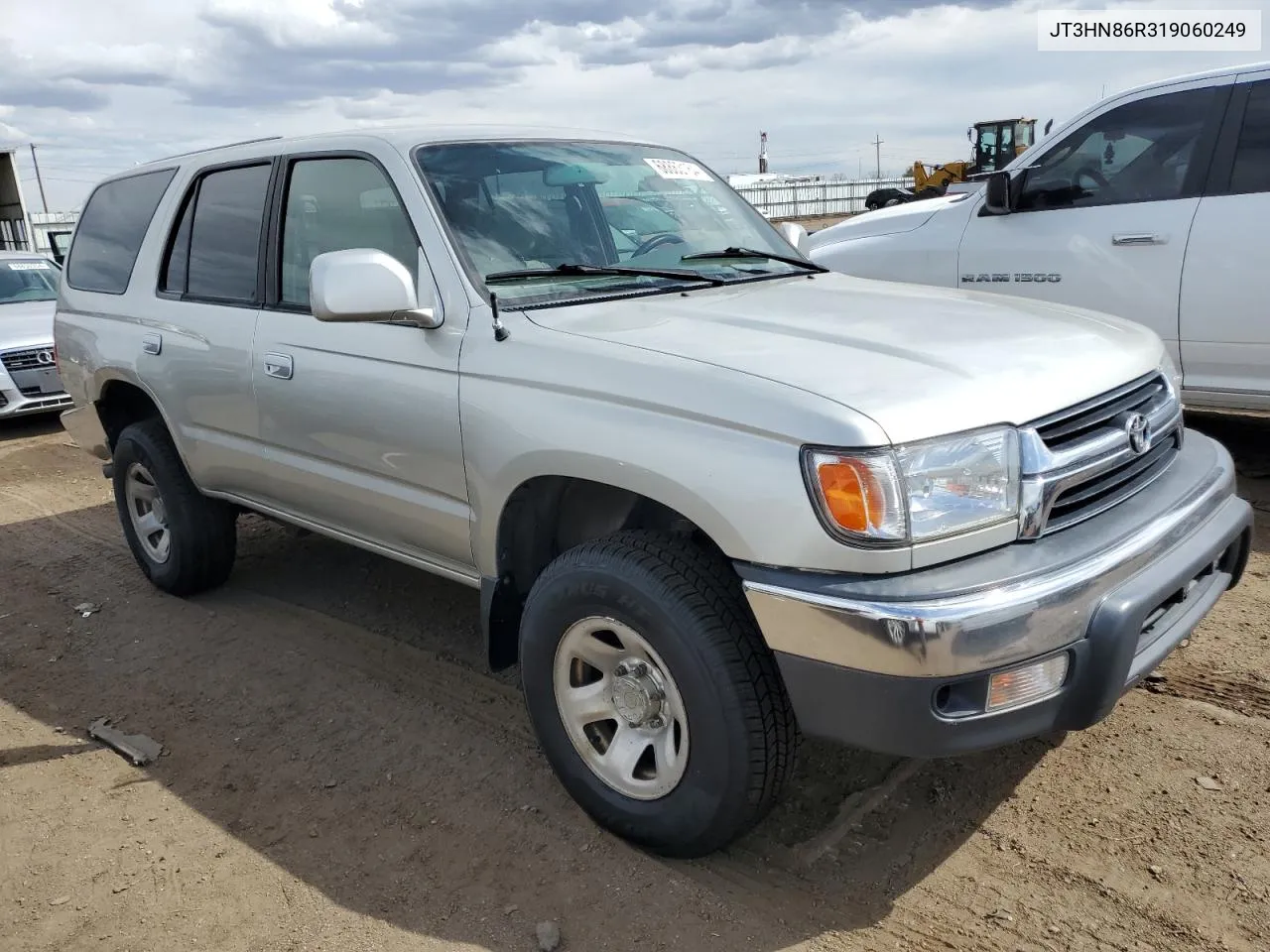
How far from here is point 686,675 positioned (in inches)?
96.4

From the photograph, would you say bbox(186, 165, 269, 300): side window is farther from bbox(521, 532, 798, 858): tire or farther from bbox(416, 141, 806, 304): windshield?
bbox(521, 532, 798, 858): tire

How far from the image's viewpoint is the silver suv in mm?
2232

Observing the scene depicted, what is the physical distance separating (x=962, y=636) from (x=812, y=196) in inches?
1561

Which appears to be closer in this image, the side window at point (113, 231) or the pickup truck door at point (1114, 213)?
the side window at point (113, 231)

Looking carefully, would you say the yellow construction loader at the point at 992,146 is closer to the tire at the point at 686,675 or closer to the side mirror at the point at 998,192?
the side mirror at the point at 998,192

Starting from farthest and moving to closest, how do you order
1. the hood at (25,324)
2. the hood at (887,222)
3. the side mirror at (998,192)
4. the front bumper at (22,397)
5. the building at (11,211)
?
1. the building at (11,211)
2. the hood at (25,324)
3. the front bumper at (22,397)
4. the hood at (887,222)
5. the side mirror at (998,192)

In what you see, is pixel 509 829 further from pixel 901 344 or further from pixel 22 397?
pixel 22 397

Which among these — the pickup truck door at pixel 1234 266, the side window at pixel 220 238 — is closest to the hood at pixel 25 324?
the side window at pixel 220 238

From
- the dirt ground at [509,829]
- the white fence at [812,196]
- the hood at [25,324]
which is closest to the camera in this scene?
the dirt ground at [509,829]

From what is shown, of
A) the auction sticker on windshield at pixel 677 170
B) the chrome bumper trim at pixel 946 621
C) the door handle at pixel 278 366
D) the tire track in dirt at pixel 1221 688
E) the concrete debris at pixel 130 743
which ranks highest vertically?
the auction sticker on windshield at pixel 677 170

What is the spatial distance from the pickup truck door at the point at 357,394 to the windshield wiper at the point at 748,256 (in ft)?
3.08

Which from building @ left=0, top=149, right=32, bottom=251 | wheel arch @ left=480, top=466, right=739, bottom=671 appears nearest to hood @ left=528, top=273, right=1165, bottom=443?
wheel arch @ left=480, top=466, right=739, bottom=671

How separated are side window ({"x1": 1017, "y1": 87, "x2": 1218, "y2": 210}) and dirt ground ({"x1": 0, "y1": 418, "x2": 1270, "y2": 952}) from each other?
2.28m

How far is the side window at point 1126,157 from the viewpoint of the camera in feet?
17.0
